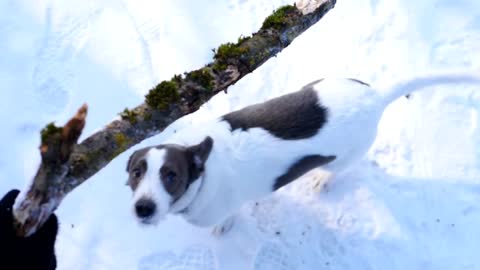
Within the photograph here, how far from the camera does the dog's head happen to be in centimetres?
322

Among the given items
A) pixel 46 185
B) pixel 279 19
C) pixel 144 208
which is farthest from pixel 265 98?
pixel 46 185

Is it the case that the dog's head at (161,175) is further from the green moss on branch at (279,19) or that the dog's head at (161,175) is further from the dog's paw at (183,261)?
the green moss on branch at (279,19)

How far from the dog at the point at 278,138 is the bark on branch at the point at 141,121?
0.27 meters

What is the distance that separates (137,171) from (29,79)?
2531 mm

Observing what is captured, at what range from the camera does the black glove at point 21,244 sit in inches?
122

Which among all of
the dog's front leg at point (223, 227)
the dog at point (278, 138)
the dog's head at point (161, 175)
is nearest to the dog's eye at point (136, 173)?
the dog's head at point (161, 175)

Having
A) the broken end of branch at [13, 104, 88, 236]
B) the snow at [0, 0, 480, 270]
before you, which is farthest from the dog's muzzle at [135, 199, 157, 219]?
the snow at [0, 0, 480, 270]

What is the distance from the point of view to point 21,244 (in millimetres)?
3152

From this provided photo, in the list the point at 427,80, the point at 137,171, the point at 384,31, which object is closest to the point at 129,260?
the point at 137,171

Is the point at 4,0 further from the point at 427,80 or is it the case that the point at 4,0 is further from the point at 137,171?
the point at 427,80

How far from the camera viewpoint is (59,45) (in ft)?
17.6

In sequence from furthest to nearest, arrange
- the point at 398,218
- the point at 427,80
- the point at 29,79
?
the point at 29,79, the point at 398,218, the point at 427,80

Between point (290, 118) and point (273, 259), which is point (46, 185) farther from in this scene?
point (273, 259)

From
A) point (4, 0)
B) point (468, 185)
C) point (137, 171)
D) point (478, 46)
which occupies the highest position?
point (4, 0)
